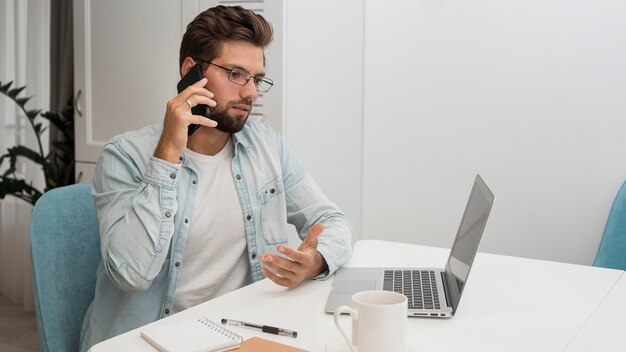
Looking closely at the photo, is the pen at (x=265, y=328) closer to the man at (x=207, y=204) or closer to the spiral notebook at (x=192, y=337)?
the spiral notebook at (x=192, y=337)

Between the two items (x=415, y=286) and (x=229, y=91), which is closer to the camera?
(x=415, y=286)

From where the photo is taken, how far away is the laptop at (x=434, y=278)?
4.39 feet

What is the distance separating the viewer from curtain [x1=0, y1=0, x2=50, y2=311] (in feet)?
13.1

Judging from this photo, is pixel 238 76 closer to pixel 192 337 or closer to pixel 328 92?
pixel 192 337

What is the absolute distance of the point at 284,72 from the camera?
2.89 metres

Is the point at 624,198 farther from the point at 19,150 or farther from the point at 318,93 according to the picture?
the point at 19,150

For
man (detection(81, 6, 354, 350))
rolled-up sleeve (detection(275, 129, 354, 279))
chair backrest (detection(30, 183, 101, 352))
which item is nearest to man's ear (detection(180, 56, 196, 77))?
man (detection(81, 6, 354, 350))

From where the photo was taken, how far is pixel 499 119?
269 centimetres

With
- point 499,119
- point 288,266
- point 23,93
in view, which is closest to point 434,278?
point 288,266

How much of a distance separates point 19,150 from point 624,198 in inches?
114

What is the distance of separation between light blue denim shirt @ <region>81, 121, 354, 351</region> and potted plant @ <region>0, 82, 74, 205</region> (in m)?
2.15

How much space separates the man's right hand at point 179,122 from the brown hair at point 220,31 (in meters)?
0.16

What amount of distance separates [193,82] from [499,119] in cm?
138

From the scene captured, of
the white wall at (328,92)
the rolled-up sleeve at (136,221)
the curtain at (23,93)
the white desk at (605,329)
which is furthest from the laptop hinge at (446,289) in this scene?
the curtain at (23,93)
